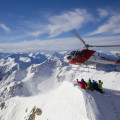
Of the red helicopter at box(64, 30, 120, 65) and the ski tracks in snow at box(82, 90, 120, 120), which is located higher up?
the red helicopter at box(64, 30, 120, 65)

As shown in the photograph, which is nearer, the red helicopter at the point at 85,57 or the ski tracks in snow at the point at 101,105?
the ski tracks in snow at the point at 101,105

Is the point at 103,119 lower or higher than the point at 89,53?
lower

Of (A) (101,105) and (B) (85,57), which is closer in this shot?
(A) (101,105)

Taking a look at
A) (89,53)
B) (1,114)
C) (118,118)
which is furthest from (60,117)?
(1,114)

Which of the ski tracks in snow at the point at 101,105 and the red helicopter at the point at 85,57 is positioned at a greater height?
the red helicopter at the point at 85,57

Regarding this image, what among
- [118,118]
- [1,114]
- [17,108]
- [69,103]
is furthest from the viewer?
[1,114]

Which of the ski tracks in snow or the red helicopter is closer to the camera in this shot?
the ski tracks in snow

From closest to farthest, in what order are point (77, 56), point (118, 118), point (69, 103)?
point (118, 118)
point (69, 103)
point (77, 56)

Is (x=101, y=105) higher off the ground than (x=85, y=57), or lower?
lower

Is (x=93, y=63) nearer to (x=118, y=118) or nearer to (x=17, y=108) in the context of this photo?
(x=118, y=118)

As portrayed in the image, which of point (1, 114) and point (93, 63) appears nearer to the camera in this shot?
point (93, 63)

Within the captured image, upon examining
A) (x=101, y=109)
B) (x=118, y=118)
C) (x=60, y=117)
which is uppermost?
(x=101, y=109)
